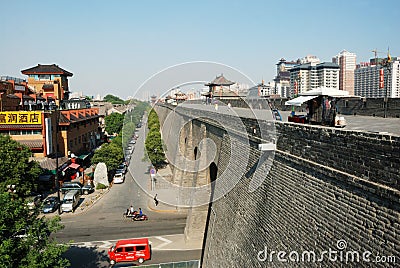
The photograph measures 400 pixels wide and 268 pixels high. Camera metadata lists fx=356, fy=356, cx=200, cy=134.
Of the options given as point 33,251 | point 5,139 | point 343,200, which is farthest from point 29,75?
point 343,200

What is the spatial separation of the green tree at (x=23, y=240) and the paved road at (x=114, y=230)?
467 cm

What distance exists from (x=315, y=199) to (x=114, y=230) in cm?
1458

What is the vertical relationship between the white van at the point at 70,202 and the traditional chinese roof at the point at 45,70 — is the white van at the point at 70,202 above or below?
below

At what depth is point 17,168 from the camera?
21.1 metres

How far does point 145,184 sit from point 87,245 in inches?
446

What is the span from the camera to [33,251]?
30.5 feet

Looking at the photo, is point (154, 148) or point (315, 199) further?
point (154, 148)

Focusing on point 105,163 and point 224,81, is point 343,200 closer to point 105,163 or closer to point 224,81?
point 224,81

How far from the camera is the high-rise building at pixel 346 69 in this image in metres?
42.9

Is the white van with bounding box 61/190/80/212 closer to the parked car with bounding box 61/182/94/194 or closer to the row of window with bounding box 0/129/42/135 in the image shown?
the parked car with bounding box 61/182/94/194

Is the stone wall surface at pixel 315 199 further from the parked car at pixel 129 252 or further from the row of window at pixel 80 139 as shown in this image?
the row of window at pixel 80 139

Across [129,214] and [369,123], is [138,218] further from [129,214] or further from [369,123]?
[369,123]

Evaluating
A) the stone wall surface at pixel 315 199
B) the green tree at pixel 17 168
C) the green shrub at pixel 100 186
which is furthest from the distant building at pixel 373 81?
the stone wall surface at pixel 315 199

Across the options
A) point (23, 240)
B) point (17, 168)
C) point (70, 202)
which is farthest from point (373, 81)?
point (23, 240)
